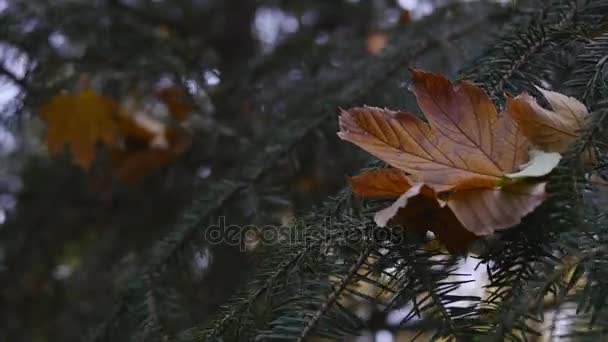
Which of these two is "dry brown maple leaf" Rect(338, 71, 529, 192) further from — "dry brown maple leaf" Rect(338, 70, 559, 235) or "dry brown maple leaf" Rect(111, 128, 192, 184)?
"dry brown maple leaf" Rect(111, 128, 192, 184)

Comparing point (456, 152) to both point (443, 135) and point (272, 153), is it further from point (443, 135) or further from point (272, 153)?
point (272, 153)

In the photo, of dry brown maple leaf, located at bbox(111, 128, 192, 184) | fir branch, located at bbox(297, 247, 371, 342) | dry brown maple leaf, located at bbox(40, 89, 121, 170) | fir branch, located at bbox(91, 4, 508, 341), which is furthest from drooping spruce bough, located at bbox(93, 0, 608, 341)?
dry brown maple leaf, located at bbox(111, 128, 192, 184)

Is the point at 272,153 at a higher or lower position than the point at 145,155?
lower

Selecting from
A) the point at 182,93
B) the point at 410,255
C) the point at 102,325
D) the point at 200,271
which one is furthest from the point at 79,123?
the point at 410,255

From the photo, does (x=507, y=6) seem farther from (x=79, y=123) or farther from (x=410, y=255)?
(x=79, y=123)

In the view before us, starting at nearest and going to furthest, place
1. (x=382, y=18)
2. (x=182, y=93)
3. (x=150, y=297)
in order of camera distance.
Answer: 1. (x=150, y=297)
2. (x=182, y=93)
3. (x=382, y=18)

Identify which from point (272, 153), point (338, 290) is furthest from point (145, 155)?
point (338, 290)

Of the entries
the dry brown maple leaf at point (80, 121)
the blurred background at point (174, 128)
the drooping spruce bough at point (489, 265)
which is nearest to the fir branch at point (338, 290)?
the drooping spruce bough at point (489, 265)

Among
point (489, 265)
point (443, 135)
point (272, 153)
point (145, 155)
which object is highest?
point (145, 155)
